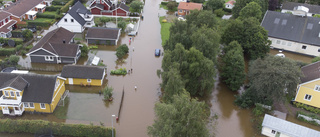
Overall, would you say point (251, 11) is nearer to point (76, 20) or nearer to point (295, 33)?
point (295, 33)

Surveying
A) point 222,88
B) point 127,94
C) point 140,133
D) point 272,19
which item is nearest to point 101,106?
point 127,94

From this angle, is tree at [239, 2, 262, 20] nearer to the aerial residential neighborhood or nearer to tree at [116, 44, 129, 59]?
the aerial residential neighborhood

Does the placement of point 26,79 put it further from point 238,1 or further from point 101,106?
point 238,1

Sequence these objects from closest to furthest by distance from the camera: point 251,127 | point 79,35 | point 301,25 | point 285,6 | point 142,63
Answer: point 251,127
point 142,63
point 301,25
point 79,35
point 285,6

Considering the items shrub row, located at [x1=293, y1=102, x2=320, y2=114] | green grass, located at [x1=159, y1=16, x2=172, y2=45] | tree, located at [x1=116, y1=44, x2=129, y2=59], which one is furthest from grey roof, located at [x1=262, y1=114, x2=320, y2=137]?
green grass, located at [x1=159, y1=16, x2=172, y2=45]

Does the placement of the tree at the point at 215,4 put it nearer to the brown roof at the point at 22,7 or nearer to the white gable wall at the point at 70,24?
the white gable wall at the point at 70,24

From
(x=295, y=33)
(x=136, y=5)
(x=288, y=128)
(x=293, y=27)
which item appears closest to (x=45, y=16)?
(x=136, y=5)
